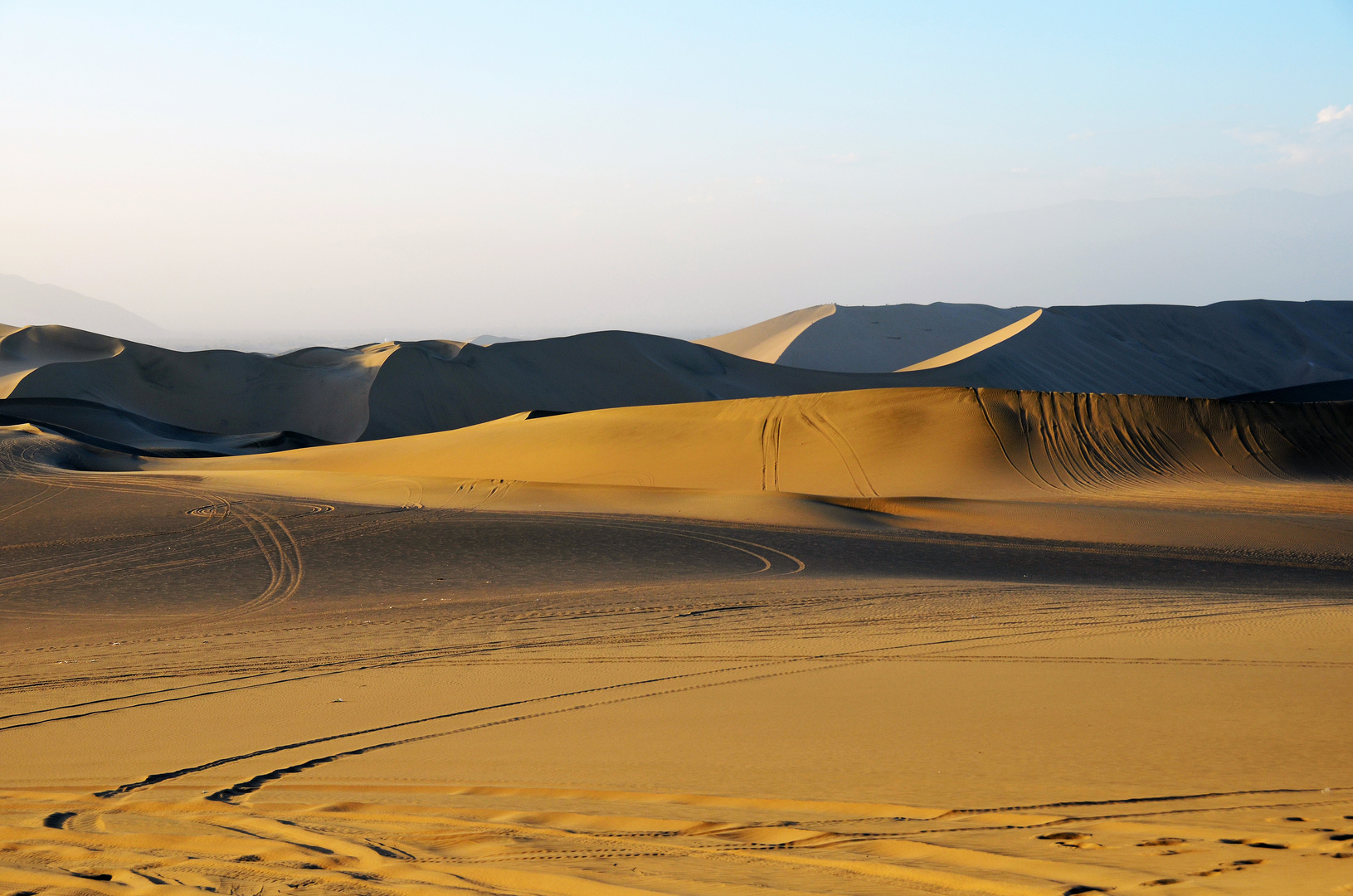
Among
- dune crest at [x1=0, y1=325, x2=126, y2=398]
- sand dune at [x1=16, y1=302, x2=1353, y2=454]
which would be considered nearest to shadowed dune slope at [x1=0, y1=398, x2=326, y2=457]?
sand dune at [x1=16, y1=302, x2=1353, y2=454]

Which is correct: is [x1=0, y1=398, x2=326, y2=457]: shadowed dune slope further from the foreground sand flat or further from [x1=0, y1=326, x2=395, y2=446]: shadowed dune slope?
the foreground sand flat

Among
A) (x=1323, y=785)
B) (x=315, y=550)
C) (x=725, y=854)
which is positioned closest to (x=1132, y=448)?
(x=315, y=550)

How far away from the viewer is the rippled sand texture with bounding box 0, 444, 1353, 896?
3594 mm

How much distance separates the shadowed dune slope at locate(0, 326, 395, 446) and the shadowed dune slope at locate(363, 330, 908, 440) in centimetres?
213

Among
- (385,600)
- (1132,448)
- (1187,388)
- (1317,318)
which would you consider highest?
(1317,318)

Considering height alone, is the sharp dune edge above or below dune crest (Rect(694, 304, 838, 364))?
below

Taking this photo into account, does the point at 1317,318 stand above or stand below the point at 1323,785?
above

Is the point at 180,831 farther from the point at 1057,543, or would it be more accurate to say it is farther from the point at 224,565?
the point at 1057,543

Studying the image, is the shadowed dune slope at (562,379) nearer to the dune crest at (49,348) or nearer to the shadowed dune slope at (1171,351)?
the shadowed dune slope at (1171,351)

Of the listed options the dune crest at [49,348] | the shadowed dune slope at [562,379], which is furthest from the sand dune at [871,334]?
the dune crest at [49,348]

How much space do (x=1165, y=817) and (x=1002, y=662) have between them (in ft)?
11.5

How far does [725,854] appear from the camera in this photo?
3.66 meters

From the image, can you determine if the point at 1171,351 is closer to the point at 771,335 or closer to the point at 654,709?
the point at 771,335

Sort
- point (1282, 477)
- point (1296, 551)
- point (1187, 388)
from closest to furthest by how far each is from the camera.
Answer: point (1296, 551)
point (1282, 477)
point (1187, 388)
